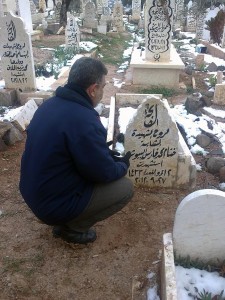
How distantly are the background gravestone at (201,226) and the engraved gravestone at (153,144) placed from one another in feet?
4.52

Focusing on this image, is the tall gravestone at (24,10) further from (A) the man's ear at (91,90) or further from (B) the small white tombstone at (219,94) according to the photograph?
(A) the man's ear at (91,90)

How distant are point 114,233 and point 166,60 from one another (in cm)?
637

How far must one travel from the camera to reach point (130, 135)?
12.1 feet

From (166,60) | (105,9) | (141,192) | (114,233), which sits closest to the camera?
(114,233)

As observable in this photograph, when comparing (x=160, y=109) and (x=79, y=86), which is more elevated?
(x=79, y=86)

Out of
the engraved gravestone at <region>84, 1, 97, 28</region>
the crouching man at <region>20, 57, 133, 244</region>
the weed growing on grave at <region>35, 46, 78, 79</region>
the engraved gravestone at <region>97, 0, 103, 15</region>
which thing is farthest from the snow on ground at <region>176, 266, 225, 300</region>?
the engraved gravestone at <region>97, 0, 103, 15</region>

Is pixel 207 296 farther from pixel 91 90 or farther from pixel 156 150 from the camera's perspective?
pixel 156 150

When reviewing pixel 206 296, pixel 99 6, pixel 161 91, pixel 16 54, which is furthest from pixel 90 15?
pixel 206 296

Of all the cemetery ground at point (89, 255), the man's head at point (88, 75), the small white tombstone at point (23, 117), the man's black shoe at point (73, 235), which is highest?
the man's head at point (88, 75)

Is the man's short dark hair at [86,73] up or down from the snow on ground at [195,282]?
up

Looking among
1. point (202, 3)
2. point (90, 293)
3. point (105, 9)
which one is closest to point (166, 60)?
point (90, 293)

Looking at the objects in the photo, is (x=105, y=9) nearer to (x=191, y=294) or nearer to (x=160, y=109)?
(x=160, y=109)

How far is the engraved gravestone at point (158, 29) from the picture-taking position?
797 cm

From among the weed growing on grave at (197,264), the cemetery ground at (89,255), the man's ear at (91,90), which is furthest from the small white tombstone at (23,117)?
the weed growing on grave at (197,264)
